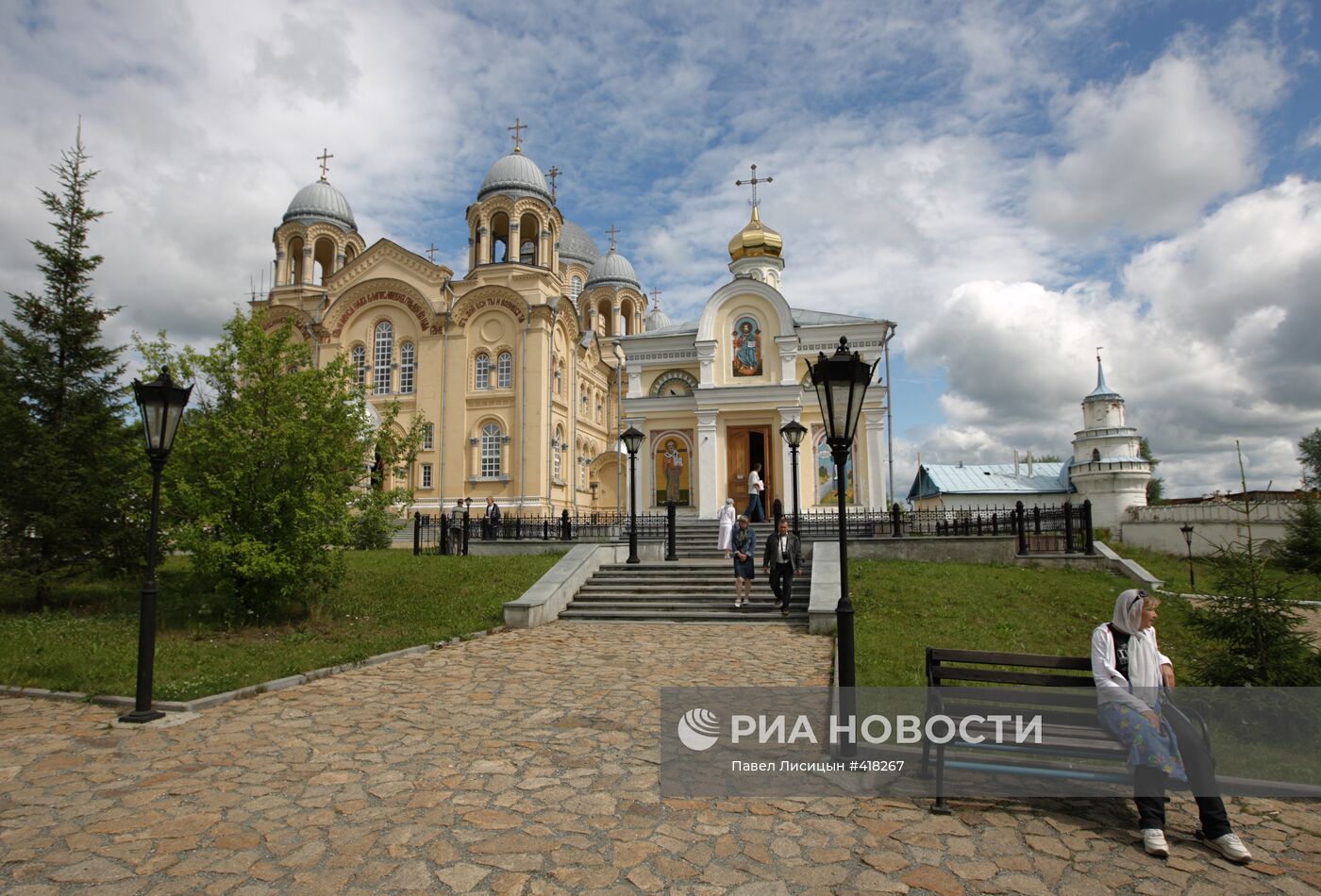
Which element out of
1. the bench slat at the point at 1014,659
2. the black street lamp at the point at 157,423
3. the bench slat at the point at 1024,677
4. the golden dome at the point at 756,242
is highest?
the golden dome at the point at 756,242

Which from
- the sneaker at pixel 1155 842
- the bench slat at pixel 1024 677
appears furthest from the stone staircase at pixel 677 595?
the sneaker at pixel 1155 842

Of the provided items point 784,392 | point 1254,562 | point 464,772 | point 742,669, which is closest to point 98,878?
point 464,772

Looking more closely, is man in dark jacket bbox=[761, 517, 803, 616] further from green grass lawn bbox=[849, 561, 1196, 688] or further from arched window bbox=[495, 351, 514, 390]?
arched window bbox=[495, 351, 514, 390]

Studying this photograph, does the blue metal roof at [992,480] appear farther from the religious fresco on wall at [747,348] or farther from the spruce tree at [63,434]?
the spruce tree at [63,434]

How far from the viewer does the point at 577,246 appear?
4941 centimetres

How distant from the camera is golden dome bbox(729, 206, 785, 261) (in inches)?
1215

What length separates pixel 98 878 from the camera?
160 inches

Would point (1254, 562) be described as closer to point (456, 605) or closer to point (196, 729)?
point (196, 729)

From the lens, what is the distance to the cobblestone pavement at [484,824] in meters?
4.07

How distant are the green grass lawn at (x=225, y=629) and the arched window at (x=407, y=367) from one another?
56.9ft

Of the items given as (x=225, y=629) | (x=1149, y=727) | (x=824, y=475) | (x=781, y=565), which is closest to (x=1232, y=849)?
(x=1149, y=727)

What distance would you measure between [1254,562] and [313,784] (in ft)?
26.4

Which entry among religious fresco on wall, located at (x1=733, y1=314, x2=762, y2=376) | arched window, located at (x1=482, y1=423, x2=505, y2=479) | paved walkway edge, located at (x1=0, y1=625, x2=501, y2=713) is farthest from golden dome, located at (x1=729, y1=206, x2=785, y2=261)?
paved walkway edge, located at (x1=0, y1=625, x2=501, y2=713)

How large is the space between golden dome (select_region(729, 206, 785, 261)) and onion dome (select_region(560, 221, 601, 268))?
19837mm
